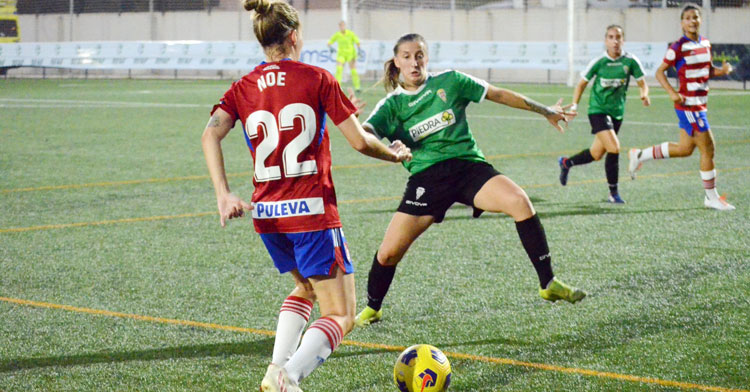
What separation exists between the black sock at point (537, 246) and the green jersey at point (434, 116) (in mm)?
503

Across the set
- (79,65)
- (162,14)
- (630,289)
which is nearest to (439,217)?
(630,289)

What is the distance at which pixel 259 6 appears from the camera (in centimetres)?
374

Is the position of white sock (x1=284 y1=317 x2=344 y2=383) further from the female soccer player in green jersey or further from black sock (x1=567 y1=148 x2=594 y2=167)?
black sock (x1=567 y1=148 x2=594 y2=167)

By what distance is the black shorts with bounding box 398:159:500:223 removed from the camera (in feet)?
18.0

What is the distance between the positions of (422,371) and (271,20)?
1.63 meters

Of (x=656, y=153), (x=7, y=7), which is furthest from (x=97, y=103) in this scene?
(x=7, y=7)

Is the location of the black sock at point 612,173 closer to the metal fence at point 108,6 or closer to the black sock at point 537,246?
the black sock at point 537,246

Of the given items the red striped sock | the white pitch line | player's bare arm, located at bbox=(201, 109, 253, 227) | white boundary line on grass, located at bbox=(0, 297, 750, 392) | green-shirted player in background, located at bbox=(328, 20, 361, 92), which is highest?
green-shirted player in background, located at bbox=(328, 20, 361, 92)

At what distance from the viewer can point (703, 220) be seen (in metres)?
8.70

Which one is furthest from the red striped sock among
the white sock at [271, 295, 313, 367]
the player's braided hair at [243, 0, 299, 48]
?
the player's braided hair at [243, 0, 299, 48]

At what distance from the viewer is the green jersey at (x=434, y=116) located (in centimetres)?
552

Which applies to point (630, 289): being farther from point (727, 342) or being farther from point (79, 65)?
point (79, 65)

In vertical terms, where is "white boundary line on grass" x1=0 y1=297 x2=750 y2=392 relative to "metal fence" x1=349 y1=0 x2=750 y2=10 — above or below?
A: below

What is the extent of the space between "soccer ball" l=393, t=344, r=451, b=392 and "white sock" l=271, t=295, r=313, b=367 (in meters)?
0.52
